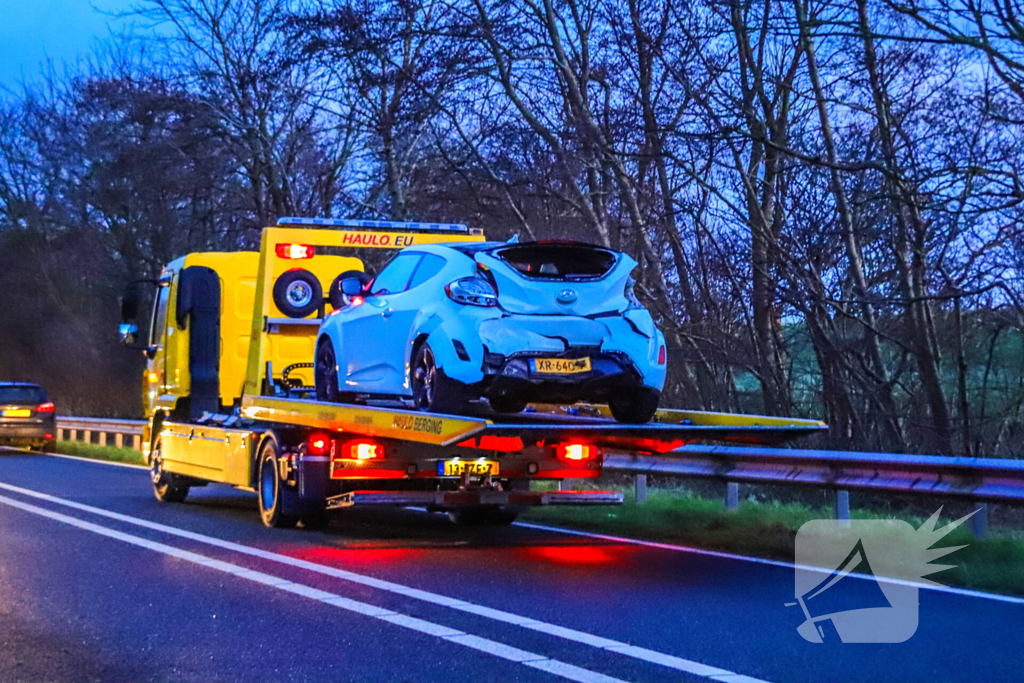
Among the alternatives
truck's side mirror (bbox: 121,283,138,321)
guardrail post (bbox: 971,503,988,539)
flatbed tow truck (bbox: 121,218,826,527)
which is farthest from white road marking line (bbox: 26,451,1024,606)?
truck's side mirror (bbox: 121,283,138,321)

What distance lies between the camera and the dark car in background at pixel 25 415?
27.8m

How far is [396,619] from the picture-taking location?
294 inches

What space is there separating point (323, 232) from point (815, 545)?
5749mm

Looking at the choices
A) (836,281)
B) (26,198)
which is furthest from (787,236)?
(26,198)

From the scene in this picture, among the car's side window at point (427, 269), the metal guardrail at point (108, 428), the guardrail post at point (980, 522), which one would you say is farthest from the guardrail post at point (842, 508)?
the metal guardrail at point (108, 428)

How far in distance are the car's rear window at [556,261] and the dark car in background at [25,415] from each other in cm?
2068

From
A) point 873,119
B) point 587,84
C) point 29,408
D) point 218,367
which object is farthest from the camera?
point 29,408

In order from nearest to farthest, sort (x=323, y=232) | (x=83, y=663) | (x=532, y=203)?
(x=83, y=663) < (x=323, y=232) < (x=532, y=203)

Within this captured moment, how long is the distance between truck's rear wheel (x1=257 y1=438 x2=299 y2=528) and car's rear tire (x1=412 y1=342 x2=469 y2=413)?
92.5 inches

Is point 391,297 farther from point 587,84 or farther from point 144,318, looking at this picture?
point 144,318

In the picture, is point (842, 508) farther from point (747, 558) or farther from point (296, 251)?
point (296, 251)

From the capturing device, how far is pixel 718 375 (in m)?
19.5

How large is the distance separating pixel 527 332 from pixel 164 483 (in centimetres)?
735

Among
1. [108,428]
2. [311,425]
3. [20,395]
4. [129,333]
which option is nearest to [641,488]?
[311,425]
